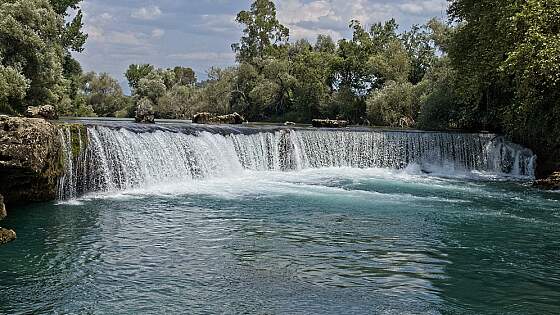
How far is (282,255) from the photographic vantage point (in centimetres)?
913

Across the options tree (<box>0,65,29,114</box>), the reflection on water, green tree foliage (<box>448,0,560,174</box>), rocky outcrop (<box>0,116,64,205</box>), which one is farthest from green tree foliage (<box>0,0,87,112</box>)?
green tree foliage (<box>448,0,560,174</box>)

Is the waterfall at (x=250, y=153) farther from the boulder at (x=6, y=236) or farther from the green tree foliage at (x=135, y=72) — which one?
the green tree foliage at (x=135, y=72)

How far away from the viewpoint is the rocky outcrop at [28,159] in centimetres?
1220

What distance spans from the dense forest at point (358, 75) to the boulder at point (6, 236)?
14.9m

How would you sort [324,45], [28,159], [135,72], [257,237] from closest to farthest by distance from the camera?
[257,237], [28,159], [324,45], [135,72]

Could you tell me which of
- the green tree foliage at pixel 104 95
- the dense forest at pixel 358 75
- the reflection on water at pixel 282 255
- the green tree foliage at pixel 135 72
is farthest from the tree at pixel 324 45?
the reflection on water at pixel 282 255

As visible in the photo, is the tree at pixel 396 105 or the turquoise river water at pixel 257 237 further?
the tree at pixel 396 105

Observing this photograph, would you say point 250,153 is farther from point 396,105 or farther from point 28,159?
point 396,105

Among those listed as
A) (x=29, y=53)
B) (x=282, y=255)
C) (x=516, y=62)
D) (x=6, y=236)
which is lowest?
(x=282, y=255)

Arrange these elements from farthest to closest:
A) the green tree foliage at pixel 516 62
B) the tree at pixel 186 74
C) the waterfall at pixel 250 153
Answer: the tree at pixel 186 74 < the green tree foliage at pixel 516 62 < the waterfall at pixel 250 153

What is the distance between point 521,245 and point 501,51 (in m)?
12.1

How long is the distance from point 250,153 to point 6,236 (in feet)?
39.7

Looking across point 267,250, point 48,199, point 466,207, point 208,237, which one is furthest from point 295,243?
point 48,199

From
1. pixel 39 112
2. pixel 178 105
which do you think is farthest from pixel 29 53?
pixel 178 105
